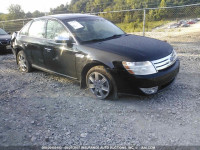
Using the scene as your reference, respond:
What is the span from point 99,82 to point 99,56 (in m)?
0.49

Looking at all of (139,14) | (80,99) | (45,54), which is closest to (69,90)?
(80,99)

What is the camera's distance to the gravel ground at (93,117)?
7.98ft

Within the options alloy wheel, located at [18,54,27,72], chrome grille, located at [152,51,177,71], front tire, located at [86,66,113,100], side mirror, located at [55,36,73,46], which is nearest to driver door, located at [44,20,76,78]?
side mirror, located at [55,36,73,46]

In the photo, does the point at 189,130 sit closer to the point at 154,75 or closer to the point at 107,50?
the point at 154,75

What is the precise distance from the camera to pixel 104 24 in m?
4.36

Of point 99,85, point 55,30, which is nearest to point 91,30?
point 55,30

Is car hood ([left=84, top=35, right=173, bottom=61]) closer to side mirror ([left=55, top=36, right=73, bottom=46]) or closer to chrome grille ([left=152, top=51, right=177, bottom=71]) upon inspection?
chrome grille ([left=152, top=51, right=177, bottom=71])

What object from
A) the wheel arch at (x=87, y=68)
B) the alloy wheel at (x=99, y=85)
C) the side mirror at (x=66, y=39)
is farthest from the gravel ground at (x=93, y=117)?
the side mirror at (x=66, y=39)

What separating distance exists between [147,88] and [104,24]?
204 cm

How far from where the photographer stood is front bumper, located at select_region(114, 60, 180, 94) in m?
2.98

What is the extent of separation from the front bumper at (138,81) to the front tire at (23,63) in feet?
9.77

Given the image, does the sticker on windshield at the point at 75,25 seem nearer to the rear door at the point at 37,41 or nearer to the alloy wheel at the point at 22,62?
the rear door at the point at 37,41

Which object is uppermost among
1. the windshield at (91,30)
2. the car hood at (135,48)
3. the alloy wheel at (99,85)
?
the windshield at (91,30)

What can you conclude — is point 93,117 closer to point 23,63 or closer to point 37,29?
point 37,29
